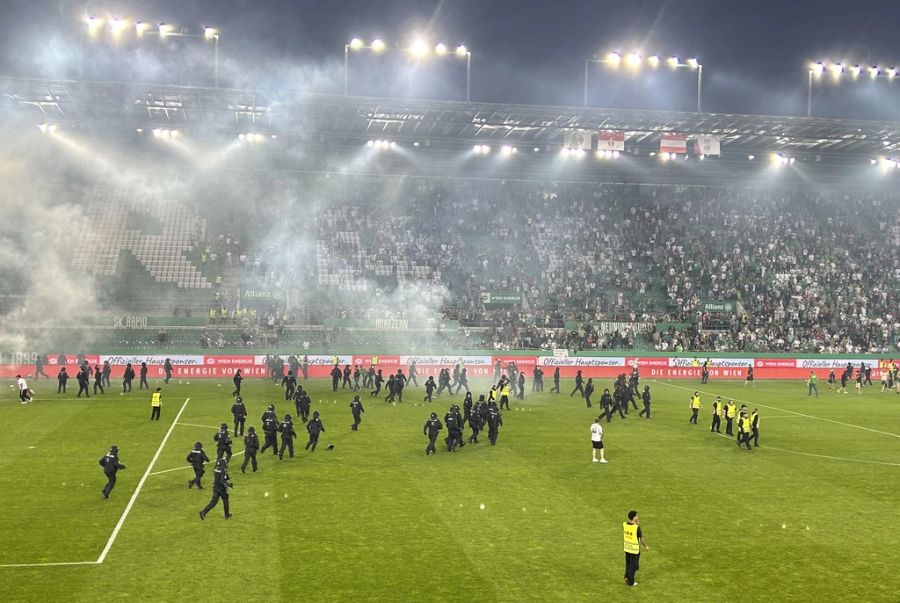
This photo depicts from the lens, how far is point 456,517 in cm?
1933

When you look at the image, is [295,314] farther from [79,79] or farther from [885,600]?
[885,600]

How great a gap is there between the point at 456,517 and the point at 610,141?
41.3 meters

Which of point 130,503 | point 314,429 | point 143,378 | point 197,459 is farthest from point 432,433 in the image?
point 143,378

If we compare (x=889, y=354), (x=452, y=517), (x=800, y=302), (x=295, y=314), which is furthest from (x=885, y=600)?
(x=800, y=302)

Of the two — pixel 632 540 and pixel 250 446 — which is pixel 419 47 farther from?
pixel 632 540

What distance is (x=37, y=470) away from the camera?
76.9ft

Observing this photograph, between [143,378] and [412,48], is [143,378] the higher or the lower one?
the lower one

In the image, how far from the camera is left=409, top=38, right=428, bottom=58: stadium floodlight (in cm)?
4822

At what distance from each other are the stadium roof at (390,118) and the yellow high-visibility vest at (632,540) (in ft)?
136

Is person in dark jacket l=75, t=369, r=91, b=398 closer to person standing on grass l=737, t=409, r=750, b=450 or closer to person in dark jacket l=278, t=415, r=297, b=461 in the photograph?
person in dark jacket l=278, t=415, r=297, b=461

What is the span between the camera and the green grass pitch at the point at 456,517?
15102 millimetres

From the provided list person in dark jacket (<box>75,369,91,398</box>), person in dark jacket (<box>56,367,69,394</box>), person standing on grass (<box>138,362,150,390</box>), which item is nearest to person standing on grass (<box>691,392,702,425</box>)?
person standing on grass (<box>138,362,150,390</box>)

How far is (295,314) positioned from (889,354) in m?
41.0

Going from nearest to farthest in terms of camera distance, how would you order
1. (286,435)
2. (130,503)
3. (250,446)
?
(130,503) → (250,446) → (286,435)
